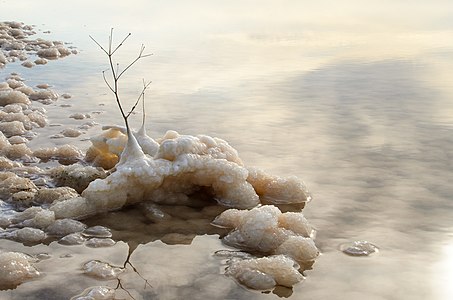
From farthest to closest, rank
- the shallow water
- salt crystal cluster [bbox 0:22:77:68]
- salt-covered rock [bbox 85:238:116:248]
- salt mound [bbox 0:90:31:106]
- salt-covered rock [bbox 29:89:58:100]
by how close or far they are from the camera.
Result: salt crystal cluster [bbox 0:22:77:68]
salt-covered rock [bbox 29:89:58:100]
salt mound [bbox 0:90:31:106]
salt-covered rock [bbox 85:238:116:248]
the shallow water

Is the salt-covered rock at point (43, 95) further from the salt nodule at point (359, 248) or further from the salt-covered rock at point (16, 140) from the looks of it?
the salt nodule at point (359, 248)

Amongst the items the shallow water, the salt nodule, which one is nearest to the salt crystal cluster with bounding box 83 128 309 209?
the shallow water

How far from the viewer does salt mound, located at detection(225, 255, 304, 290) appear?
2832 mm

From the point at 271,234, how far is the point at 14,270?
1380 mm

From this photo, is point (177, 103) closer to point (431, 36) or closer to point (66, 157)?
point (66, 157)

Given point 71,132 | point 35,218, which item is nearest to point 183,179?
point 35,218

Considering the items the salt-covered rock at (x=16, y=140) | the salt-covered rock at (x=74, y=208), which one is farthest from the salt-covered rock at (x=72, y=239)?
the salt-covered rock at (x=16, y=140)

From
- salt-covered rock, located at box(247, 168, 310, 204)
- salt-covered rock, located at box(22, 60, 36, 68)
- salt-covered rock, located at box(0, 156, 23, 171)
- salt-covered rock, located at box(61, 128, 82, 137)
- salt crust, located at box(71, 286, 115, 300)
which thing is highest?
salt-covered rock, located at box(22, 60, 36, 68)

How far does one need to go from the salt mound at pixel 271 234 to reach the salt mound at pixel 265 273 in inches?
6.8

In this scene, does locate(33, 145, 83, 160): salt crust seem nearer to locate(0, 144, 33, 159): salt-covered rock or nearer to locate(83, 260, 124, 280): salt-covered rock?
locate(0, 144, 33, 159): salt-covered rock

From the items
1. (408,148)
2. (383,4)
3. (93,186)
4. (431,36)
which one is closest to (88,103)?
(93,186)

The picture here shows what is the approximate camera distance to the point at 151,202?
382cm

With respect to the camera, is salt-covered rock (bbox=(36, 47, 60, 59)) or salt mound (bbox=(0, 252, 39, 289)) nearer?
salt mound (bbox=(0, 252, 39, 289))

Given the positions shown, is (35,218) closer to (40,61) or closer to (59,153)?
(59,153)
